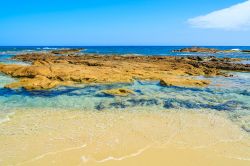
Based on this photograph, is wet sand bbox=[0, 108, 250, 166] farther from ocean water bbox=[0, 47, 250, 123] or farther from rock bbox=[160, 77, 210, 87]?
rock bbox=[160, 77, 210, 87]

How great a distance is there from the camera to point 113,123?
33.8 ft

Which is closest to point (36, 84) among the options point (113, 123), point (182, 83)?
point (113, 123)

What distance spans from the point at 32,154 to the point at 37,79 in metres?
12.0

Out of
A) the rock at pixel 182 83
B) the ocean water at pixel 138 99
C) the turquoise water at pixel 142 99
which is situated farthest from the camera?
the rock at pixel 182 83

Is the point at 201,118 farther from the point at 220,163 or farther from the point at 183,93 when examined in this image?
the point at 183,93

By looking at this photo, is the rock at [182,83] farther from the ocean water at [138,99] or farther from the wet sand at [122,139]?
the wet sand at [122,139]

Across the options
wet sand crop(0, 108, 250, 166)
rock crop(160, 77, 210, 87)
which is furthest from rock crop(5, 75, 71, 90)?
rock crop(160, 77, 210, 87)

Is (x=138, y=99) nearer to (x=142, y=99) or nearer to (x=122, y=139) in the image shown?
(x=142, y=99)

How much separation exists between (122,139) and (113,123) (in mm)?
1639

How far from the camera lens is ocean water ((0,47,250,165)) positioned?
25.9ft

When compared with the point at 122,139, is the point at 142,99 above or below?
above

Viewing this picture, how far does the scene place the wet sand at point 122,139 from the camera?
7.37 metres

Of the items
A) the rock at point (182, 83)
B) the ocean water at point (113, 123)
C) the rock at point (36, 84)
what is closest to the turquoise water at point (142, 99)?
the ocean water at point (113, 123)

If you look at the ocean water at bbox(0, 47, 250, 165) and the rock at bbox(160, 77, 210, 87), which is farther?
the rock at bbox(160, 77, 210, 87)
